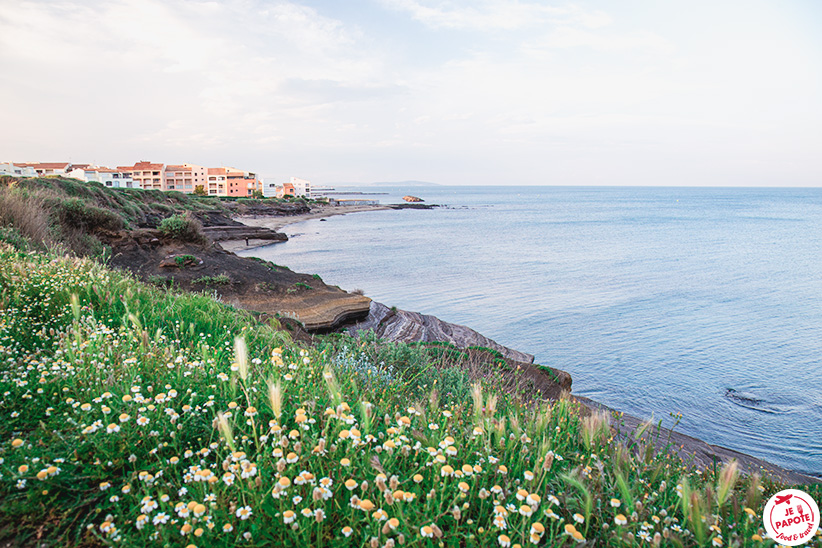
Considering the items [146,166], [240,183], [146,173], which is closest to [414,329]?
[146,173]

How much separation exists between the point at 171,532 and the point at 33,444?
135 centimetres

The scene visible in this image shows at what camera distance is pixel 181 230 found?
1727 centimetres

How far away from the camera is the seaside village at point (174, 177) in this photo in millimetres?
91875

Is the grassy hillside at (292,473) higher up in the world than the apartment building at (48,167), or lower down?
lower down

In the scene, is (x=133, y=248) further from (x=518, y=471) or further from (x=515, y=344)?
(x=518, y=471)

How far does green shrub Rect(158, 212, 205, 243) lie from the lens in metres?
17.2

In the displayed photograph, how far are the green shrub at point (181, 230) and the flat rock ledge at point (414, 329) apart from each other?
286 inches

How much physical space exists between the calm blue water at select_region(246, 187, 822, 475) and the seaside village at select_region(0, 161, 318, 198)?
234ft

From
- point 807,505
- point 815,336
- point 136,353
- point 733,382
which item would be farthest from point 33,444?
point 815,336

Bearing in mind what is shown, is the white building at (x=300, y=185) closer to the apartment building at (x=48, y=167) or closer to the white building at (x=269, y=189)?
the white building at (x=269, y=189)

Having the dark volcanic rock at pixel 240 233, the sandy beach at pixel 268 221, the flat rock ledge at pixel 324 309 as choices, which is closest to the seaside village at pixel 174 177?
the sandy beach at pixel 268 221

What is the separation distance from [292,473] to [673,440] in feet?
25.1

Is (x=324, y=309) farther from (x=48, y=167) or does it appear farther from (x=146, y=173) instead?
(x=146, y=173)

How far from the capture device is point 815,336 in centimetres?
1836
